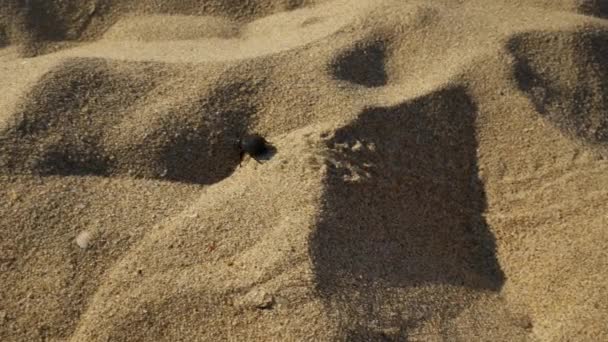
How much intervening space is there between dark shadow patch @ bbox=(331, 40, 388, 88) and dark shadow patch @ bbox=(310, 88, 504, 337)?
0.19 metres

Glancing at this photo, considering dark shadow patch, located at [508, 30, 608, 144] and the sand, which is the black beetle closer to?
the sand

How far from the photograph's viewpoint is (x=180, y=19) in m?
2.71

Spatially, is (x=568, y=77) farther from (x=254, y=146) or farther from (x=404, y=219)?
(x=254, y=146)

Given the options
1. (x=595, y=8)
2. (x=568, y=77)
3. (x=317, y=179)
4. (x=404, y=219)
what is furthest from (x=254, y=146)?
(x=595, y=8)

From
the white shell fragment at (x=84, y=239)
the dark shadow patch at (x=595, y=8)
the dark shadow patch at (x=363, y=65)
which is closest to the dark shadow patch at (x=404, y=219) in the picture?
the dark shadow patch at (x=363, y=65)

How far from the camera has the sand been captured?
169 cm

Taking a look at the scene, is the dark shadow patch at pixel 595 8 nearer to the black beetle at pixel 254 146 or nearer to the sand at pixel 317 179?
the sand at pixel 317 179

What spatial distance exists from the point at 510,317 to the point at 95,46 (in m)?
1.75

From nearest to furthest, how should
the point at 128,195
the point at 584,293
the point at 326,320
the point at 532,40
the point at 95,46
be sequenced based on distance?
the point at 326,320, the point at 584,293, the point at 128,195, the point at 532,40, the point at 95,46

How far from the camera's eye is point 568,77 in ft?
7.64

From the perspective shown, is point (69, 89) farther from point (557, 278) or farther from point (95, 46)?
point (557, 278)

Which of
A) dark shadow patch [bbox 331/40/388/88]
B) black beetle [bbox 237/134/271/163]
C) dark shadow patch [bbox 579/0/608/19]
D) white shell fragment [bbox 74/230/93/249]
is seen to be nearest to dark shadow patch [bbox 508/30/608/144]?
dark shadow patch [bbox 579/0/608/19]

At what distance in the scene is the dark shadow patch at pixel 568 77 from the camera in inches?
87.0

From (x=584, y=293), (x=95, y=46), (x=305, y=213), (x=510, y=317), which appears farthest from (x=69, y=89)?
(x=584, y=293)
